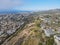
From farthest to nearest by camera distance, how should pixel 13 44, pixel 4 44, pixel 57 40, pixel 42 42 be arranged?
pixel 4 44 → pixel 13 44 → pixel 42 42 → pixel 57 40

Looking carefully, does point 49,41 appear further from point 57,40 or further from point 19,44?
point 19,44

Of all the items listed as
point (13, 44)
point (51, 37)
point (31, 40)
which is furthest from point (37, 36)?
point (13, 44)

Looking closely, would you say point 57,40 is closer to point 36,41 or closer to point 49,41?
point 49,41

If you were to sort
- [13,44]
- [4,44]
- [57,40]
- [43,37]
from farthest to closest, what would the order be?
[4,44], [13,44], [43,37], [57,40]

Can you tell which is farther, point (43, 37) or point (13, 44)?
point (13, 44)

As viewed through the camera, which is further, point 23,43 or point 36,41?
point 23,43

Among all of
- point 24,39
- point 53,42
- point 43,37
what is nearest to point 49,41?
point 53,42

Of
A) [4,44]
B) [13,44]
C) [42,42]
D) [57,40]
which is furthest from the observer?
[4,44]

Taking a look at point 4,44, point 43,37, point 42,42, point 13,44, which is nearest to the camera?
point 42,42

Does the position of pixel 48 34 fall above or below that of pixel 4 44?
above
